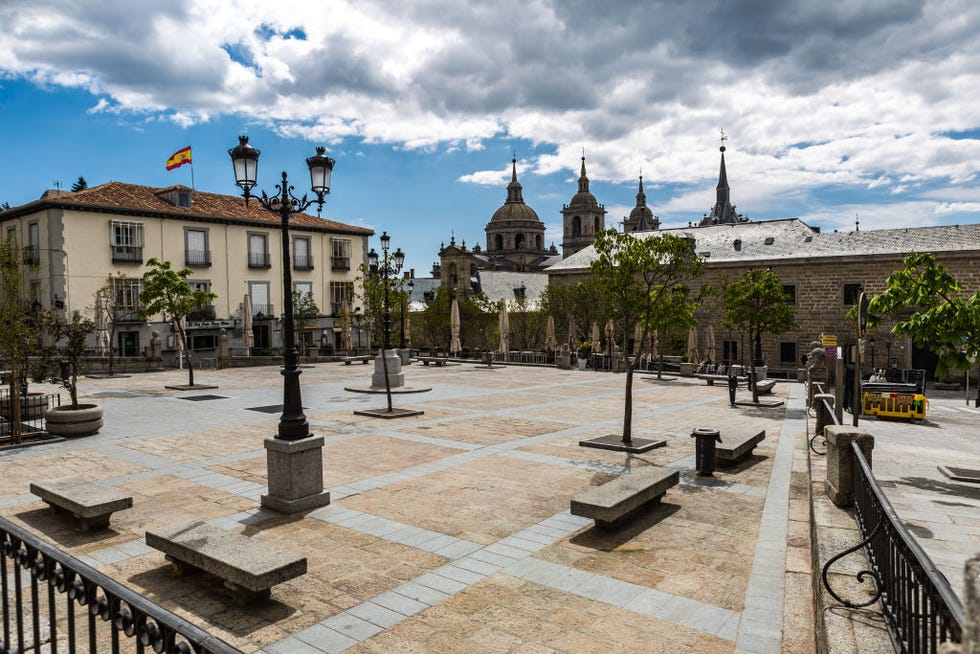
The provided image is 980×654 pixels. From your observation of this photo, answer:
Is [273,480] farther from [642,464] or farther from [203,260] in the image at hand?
[203,260]

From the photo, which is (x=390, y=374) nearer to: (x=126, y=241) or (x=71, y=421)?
(x=71, y=421)

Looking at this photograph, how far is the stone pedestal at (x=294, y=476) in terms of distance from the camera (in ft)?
26.9

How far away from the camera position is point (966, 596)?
1596 mm

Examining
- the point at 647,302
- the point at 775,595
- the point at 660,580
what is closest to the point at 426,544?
the point at 660,580

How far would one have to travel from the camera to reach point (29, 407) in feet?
47.3


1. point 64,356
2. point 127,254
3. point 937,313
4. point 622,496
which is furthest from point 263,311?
point 937,313

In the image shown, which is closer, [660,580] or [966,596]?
[966,596]

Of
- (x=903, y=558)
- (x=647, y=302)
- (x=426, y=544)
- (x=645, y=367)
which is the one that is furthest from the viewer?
(x=645, y=367)

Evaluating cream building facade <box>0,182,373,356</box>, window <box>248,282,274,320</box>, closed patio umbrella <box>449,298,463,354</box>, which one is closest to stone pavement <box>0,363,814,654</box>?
cream building facade <box>0,182,373,356</box>

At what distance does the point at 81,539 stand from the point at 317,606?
3517 millimetres

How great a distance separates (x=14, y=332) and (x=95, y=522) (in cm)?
743

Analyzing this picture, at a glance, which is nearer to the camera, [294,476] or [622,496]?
[622,496]

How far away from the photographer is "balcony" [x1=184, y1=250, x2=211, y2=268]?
127 ft

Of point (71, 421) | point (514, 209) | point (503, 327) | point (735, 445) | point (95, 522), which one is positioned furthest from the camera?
point (514, 209)
